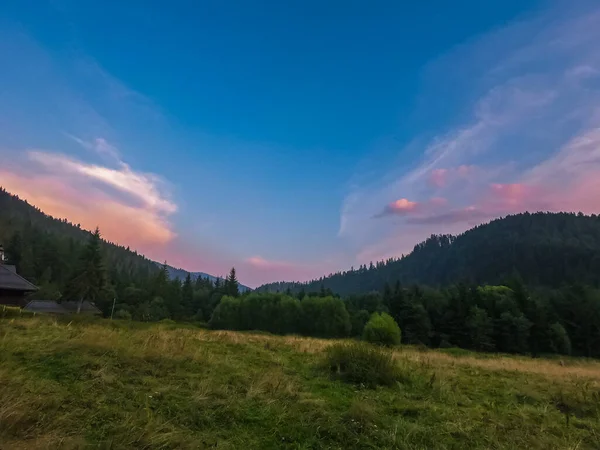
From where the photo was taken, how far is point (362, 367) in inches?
341

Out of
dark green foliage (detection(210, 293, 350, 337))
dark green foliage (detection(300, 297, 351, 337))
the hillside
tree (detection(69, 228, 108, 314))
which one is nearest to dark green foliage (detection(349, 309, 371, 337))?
dark green foliage (detection(300, 297, 351, 337))

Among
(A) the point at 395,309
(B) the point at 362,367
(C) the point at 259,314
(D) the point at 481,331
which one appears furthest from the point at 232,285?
(B) the point at 362,367

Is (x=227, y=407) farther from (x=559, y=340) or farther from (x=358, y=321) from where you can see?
(x=358, y=321)

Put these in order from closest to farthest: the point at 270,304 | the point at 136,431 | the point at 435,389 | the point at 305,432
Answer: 1. the point at 136,431
2. the point at 305,432
3. the point at 435,389
4. the point at 270,304

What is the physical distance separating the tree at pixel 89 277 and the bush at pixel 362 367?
219 ft

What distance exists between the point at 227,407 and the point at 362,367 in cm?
416

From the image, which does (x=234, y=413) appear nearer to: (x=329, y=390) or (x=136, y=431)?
(x=136, y=431)

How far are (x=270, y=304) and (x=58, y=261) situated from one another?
211ft

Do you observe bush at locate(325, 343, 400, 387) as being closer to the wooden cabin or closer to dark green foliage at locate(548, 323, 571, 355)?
the wooden cabin

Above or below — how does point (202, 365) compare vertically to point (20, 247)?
below

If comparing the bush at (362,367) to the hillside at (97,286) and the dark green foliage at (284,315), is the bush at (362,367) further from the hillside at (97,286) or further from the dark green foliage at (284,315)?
the dark green foliage at (284,315)

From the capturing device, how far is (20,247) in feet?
295

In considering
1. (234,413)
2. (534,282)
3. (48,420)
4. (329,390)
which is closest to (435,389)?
(329,390)

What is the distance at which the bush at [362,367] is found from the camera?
27.6ft
